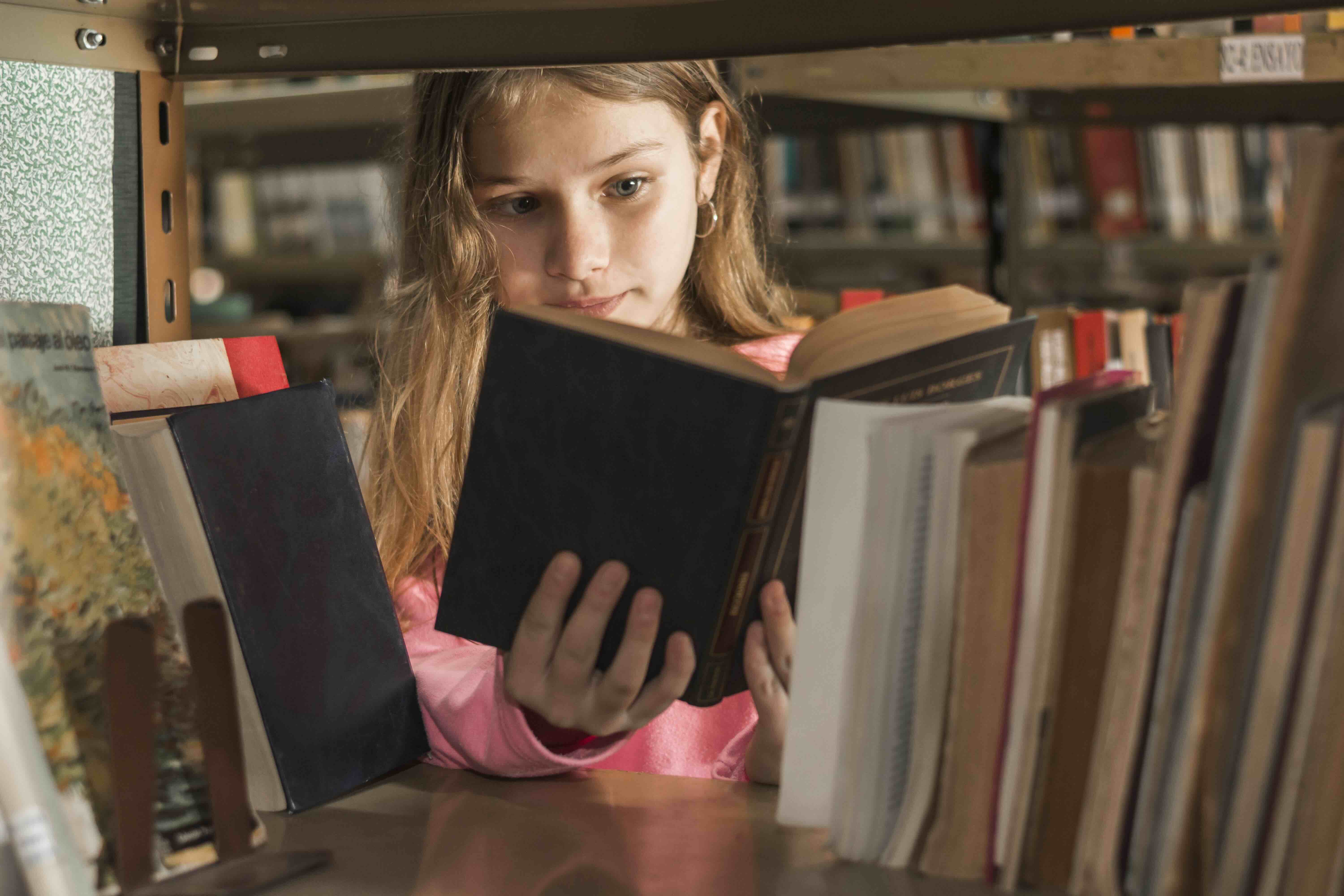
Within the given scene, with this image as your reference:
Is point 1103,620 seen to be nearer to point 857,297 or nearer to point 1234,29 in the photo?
point 857,297

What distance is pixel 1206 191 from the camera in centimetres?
285

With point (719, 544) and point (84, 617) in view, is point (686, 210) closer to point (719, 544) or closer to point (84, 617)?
point (719, 544)

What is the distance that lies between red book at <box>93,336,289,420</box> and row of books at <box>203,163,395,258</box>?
2.93m

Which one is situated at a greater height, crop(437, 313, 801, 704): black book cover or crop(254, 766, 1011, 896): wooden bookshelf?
crop(437, 313, 801, 704): black book cover

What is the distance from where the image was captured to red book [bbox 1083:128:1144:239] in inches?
113

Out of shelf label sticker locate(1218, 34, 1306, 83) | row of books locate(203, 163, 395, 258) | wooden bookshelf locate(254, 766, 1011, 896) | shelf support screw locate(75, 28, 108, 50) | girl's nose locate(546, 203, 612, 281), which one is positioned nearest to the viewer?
wooden bookshelf locate(254, 766, 1011, 896)

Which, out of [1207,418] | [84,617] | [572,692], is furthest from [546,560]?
[1207,418]

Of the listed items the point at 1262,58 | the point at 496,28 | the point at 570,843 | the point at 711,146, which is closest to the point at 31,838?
the point at 570,843

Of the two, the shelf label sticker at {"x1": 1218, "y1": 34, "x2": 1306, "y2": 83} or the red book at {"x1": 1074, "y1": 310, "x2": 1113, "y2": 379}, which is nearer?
the shelf label sticker at {"x1": 1218, "y1": 34, "x2": 1306, "y2": 83}

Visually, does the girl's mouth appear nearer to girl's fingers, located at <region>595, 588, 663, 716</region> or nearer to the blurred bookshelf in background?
girl's fingers, located at <region>595, 588, 663, 716</region>

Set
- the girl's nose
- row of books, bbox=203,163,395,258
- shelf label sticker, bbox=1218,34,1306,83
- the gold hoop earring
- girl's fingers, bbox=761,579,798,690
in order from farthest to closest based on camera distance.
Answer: row of books, bbox=203,163,395,258 → the gold hoop earring → shelf label sticker, bbox=1218,34,1306,83 → the girl's nose → girl's fingers, bbox=761,579,798,690

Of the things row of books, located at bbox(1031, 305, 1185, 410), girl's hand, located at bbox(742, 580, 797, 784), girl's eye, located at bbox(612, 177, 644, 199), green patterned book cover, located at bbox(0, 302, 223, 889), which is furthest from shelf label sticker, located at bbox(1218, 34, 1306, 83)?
green patterned book cover, located at bbox(0, 302, 223, 889)

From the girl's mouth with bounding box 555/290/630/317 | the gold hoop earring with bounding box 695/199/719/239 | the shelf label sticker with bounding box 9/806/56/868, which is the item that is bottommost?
the shelf label sticker with bounding box 9/806/56/868

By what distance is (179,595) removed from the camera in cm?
58
